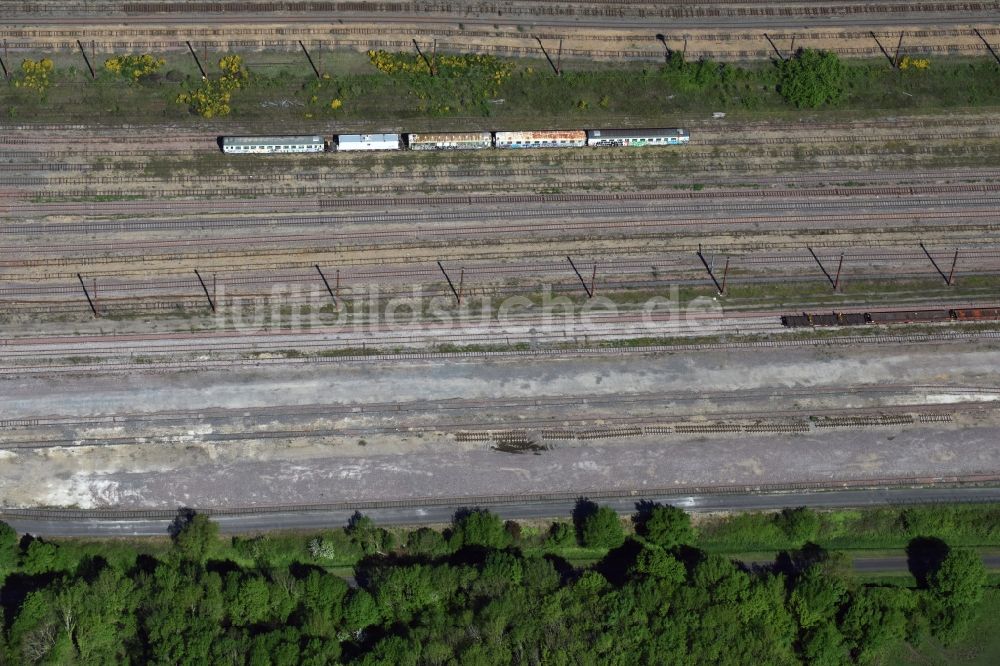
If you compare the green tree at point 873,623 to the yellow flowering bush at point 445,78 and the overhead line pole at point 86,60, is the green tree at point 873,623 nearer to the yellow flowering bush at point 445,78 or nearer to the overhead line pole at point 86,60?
the yellow flowering bush at point 445,78

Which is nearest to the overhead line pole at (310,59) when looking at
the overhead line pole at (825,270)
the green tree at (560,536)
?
the green tree at (560,536)

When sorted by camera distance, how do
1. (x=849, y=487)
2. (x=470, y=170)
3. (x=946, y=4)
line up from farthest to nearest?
1. (x=946, y=4)
2. (x=470, y=170)
3. (x=849, y=487)

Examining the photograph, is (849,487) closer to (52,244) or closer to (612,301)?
(612,301)

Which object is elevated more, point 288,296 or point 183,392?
point 288,296

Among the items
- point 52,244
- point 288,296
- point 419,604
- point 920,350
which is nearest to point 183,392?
point 288,296

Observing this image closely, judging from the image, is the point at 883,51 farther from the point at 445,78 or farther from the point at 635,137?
the point at 445,78

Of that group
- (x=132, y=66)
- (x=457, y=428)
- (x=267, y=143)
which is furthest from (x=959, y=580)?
(x=132, y=66)
